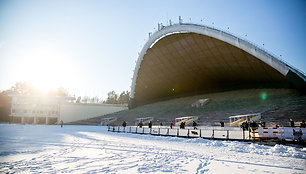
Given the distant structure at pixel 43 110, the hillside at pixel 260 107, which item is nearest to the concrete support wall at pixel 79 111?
the distant structure at pixel 43 110

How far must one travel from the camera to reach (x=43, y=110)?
59094 mm

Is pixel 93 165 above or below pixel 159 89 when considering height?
below

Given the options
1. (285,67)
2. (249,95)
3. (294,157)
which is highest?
(285,67)

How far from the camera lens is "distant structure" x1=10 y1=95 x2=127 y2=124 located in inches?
2293

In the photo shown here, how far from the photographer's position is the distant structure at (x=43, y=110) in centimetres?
5825

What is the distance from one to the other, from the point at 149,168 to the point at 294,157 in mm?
6210

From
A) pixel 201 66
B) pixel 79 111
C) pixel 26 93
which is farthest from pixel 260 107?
pixel 26 93

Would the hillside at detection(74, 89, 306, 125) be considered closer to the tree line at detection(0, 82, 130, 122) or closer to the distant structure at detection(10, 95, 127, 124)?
the distant structure at detection(10, 95, 127, 124)

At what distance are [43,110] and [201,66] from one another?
46.8m

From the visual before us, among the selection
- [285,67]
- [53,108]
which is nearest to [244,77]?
[285,67]

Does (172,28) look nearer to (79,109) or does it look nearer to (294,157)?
(294,157)

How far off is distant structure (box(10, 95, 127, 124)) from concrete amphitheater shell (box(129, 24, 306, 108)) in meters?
16.9

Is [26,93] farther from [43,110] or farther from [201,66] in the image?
[201,66]

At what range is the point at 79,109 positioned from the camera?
59.7 meters
